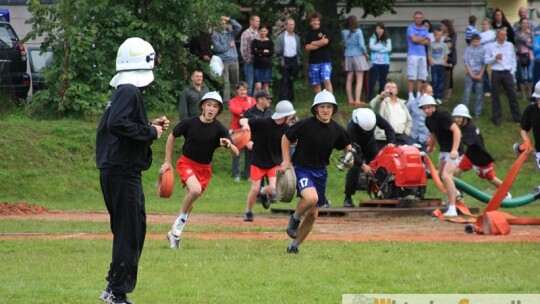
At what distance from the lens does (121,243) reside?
10820mm

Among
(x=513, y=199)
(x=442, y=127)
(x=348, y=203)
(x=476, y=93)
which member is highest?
(x=442, y=127)

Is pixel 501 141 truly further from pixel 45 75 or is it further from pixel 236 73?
pixel 45 75

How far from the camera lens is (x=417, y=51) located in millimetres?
28641

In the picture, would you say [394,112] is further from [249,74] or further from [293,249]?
[293,249]

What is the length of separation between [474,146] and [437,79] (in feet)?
25.8

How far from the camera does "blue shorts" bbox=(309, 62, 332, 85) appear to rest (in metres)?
27.2

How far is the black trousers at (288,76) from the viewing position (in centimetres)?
2731

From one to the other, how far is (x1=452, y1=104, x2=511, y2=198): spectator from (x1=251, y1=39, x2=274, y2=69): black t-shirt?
225 inches

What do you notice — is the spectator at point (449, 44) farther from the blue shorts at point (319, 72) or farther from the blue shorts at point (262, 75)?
the blue shorts at point (262, 75)

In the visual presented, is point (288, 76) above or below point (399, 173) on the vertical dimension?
above

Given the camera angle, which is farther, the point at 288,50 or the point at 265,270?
the point at 288,50

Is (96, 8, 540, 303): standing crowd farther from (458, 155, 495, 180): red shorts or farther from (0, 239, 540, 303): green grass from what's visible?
(0, 239, 540, 303): green grass

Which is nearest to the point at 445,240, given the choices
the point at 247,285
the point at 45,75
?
the point at 247,285

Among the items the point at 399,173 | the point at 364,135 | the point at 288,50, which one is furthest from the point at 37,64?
the point at 399,173
